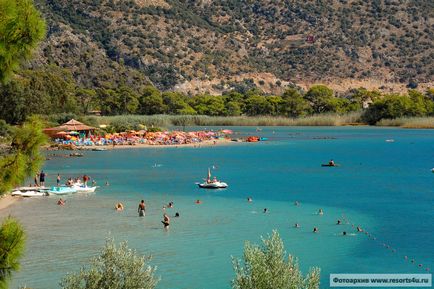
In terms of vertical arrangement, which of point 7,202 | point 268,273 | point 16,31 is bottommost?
point 7,202

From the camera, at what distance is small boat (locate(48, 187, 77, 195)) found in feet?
167

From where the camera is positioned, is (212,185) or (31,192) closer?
(31,192)

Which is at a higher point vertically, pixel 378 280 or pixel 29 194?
pixel 29 194

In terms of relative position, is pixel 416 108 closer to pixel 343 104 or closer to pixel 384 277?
pixel 343 104

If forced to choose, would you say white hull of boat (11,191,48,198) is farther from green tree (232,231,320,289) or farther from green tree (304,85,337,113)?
green tree (304,85,337,113)

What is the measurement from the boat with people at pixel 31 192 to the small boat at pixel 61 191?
41cm

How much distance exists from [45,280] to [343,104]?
153731mm

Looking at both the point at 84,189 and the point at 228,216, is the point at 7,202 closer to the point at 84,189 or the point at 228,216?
the point at 84,189

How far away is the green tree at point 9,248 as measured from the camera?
1145cm

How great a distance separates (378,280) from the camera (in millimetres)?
29078

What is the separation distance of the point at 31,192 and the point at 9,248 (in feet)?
130

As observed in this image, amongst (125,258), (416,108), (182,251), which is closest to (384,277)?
(182,251)

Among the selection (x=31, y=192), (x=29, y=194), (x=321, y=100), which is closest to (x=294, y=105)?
(x=321, y=100)

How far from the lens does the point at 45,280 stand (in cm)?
2731
